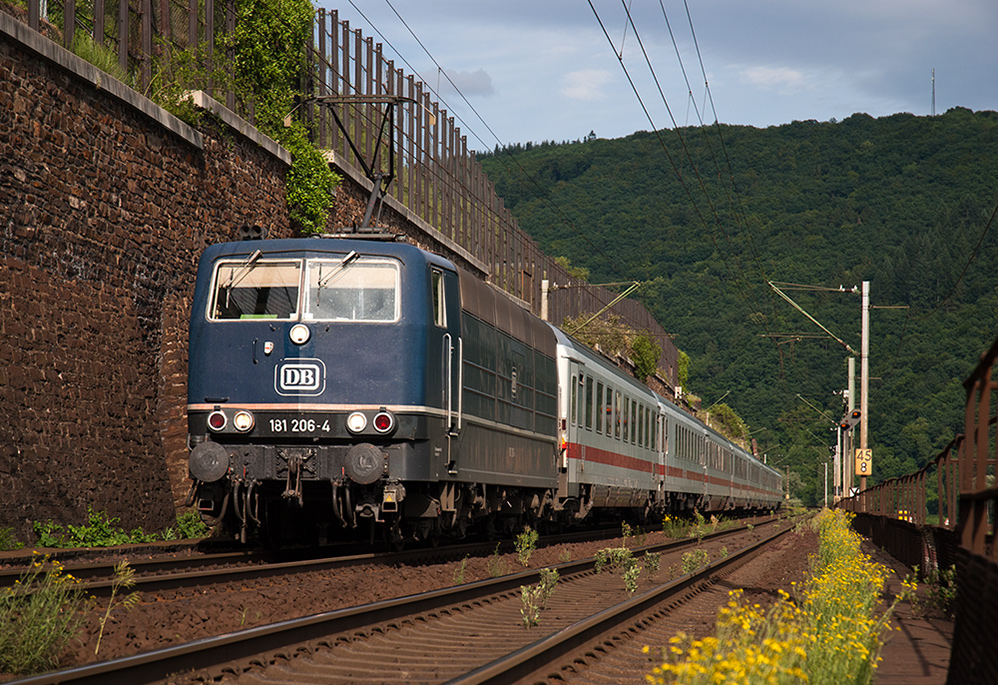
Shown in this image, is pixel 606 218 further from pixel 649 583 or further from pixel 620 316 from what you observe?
pixel 649 583

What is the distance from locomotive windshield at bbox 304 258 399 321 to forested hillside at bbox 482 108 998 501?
2090 inches

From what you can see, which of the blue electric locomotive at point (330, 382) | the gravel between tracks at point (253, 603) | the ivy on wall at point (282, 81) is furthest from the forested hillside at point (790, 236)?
the gravel between tracks at point (253, 603)

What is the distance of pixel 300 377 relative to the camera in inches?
460

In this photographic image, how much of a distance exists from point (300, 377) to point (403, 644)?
4.58 metres

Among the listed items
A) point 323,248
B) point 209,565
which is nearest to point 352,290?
point 323,248

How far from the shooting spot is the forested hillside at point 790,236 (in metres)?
81.4

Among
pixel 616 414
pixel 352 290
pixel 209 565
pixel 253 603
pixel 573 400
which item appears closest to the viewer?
pixel 253 603

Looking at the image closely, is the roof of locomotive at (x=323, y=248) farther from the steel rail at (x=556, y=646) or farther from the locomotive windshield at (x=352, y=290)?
the steel rail at (x=556, y=646)

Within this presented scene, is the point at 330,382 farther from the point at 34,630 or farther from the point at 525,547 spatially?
the point at 34,630

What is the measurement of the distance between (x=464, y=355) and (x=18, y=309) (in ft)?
17.4

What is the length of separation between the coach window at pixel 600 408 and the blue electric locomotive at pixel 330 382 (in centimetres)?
702

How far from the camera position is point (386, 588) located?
1009 cm

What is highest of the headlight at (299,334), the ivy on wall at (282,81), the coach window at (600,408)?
the ivy on wall at (282,81)

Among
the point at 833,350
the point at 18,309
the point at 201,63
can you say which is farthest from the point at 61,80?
the point at 833,350
